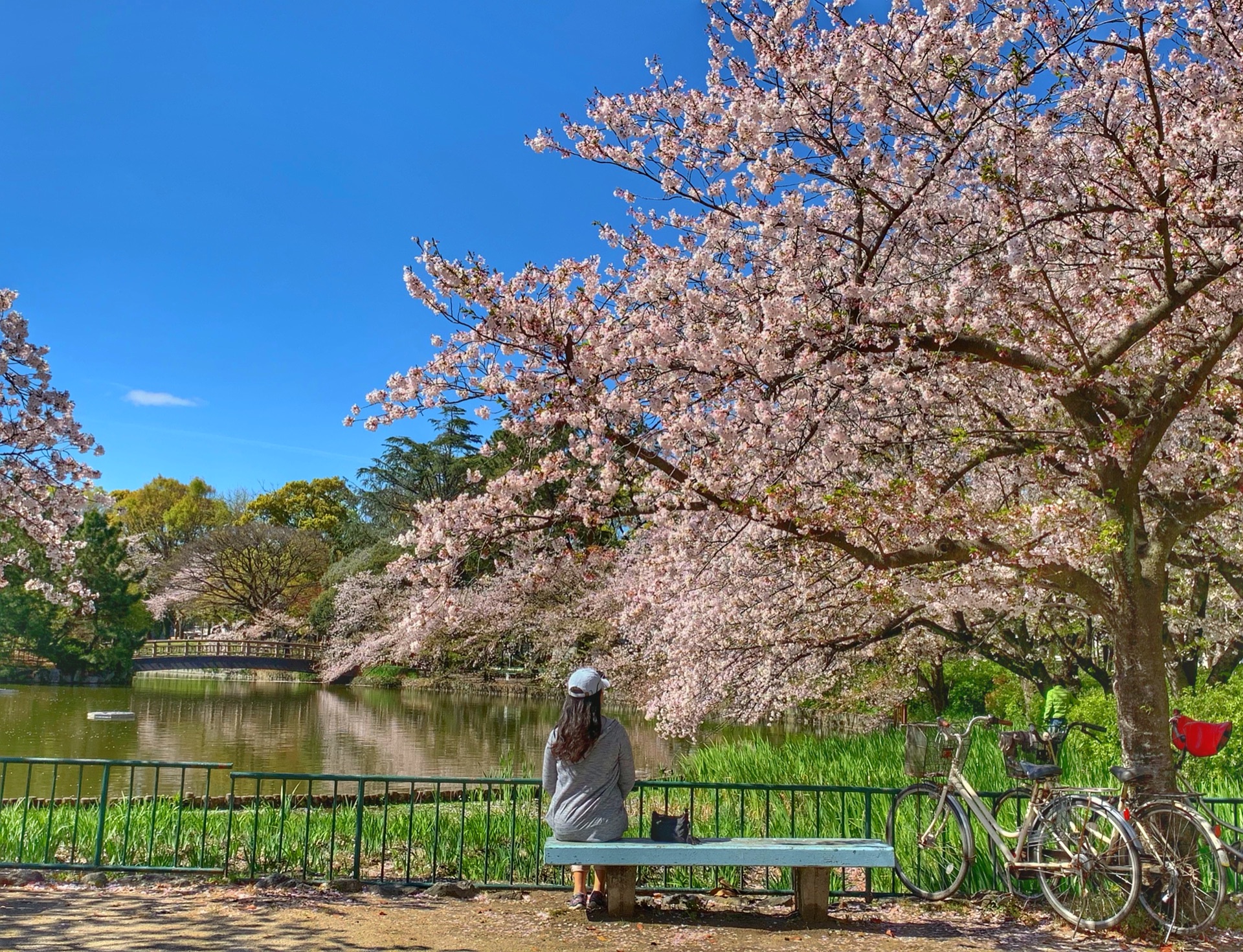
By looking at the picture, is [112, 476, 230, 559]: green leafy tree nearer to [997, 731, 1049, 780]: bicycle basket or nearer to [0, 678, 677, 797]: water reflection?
[0, 678, 677, 797]: water reflection

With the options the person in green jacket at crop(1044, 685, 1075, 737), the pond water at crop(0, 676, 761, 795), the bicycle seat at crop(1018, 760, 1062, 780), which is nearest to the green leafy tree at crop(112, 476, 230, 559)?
the pond water at crop(0, 676, 761, 795)

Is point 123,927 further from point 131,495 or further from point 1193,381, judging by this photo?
point 131,495

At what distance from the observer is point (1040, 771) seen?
A: 4914 mm

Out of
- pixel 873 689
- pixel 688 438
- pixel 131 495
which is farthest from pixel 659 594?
pixel 131 495

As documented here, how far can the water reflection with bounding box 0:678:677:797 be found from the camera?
1487cm

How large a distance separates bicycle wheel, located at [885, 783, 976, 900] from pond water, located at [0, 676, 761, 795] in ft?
19.2

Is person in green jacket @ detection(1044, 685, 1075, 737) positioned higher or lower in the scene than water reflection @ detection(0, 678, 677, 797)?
higher

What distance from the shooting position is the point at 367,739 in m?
17.8

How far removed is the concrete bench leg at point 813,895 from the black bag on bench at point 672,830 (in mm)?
620

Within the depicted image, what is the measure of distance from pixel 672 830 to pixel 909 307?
312 centimetres

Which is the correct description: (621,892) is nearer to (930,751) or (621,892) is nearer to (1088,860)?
(930,751)

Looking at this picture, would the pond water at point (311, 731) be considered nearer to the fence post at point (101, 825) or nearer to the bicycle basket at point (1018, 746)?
the fence post at point (101, 825)

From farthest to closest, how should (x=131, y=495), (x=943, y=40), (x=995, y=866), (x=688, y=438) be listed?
(x=131, y=495), (x=688, y=438), (x=995, y=866), (x=943, y=40)

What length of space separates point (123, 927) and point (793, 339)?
4.45 meters
